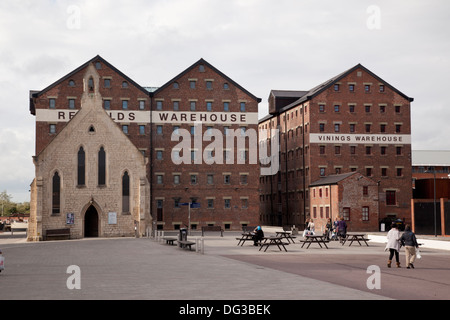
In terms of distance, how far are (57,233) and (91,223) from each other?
4235 millimetres

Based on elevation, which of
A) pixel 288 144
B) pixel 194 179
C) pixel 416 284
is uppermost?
pixel 288 144

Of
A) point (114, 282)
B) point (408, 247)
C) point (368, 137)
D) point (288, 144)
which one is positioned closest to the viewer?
point (114, 282)

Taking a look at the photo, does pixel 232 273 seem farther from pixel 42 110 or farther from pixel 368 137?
pixel 368 137

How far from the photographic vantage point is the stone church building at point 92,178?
162 feet

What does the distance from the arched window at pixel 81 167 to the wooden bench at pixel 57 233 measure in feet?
13.9

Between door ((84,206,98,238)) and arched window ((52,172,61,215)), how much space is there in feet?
9.13

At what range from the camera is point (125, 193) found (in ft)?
168

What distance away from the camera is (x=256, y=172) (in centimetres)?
6662

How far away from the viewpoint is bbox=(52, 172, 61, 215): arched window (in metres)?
49.3

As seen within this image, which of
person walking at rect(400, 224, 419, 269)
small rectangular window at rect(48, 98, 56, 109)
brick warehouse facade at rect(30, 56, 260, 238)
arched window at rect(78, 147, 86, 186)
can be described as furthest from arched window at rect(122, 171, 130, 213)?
person walking at rect(400, 224, 419, 269)

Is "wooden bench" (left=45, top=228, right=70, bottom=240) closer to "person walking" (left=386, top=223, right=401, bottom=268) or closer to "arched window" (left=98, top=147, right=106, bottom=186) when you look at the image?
"arched window" (left=98, top=147, right=106, bottom=186)
